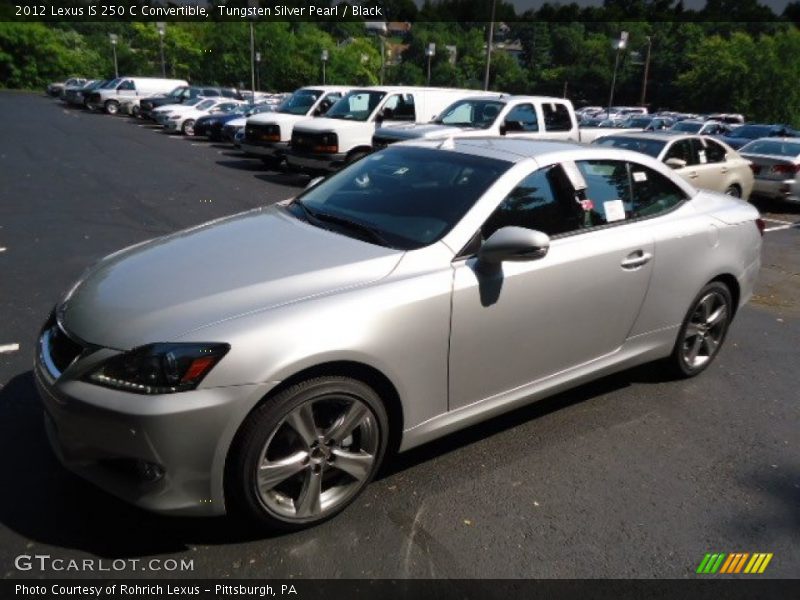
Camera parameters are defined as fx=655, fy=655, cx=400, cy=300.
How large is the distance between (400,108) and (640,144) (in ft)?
17.0

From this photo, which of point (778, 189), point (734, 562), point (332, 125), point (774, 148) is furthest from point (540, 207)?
point (774, 148)

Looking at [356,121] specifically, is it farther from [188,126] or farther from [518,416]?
[188,126]

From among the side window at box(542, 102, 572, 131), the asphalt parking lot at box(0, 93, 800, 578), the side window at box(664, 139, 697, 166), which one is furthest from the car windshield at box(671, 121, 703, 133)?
the asphalt parking lot at box(0, 93, 800, 578)

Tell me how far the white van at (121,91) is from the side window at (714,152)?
2897cm

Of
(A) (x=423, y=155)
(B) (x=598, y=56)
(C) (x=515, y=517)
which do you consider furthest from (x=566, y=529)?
(B) (x=598, y=56)

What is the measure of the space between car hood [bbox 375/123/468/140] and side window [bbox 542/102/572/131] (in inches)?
60.7

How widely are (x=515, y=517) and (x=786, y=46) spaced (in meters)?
58.2

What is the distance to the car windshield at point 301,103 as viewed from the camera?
53.2ft

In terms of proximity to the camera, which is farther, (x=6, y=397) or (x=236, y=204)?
(x=236, y=204)

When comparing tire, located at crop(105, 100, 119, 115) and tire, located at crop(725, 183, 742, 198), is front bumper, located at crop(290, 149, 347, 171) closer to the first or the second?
tire, located at crop(725, 183, 742, 198)

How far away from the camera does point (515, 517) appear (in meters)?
2.99

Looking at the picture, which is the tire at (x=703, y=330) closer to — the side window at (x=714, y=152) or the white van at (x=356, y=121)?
the side window at (x=714, y=152)

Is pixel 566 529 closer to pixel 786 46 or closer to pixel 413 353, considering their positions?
pixel 413 353

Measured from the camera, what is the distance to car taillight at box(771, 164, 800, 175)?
489 inches
